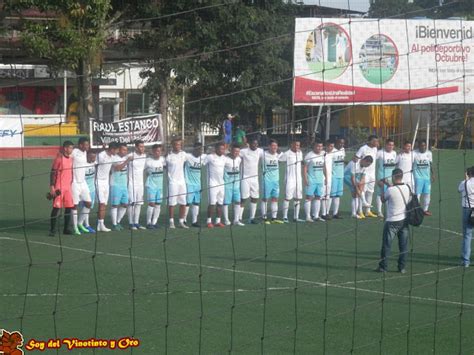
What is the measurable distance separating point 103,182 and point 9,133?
594 centimetres

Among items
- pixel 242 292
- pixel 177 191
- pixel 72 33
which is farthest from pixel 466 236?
pixel 72 33

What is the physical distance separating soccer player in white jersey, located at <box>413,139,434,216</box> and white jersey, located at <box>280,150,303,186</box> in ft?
7.54

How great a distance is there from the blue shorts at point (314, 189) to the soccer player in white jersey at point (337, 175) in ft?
1.08

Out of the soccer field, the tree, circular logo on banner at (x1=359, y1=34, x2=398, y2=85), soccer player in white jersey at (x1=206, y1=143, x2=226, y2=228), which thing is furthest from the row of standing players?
circular logo on banner at (x1=359, y1=34, x2=398, y2=85)

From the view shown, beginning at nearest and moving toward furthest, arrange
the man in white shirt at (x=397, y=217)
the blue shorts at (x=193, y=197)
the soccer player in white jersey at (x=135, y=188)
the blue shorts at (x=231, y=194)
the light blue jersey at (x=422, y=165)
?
the man in white shirt at (x=397, y=217)
the soccer player in white jersey at (x=135, y=188)
the blue shorts at (x=193, y=197)
the blue shorts at (x=231, y=194)
the light blue jersey at (x=422, y=165)

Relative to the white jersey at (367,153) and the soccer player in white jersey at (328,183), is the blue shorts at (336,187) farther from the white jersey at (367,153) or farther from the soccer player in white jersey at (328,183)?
the white jersey at (367,153)

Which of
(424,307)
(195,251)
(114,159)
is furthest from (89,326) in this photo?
(114,159)

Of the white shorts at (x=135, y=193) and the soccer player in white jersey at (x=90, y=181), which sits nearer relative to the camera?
the soccer player in white jersey at (x=90, y=181)

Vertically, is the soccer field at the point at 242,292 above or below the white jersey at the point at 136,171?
below

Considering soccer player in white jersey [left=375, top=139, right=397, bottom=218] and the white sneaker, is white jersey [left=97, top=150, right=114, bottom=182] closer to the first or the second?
the white sneaker

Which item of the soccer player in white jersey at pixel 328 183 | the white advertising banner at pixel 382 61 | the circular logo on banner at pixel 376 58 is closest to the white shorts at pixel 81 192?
the soccer player in white jersey at pixel 328 183

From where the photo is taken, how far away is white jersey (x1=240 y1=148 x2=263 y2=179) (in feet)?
49.5

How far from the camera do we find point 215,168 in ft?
48.5

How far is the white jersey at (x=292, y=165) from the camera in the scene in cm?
1530
